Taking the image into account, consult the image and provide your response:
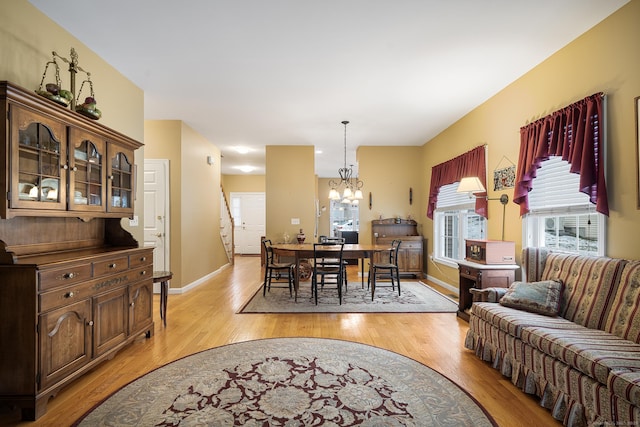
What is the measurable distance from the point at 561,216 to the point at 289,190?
4900 mm

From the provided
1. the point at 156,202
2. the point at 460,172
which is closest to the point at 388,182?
the point at 460,172

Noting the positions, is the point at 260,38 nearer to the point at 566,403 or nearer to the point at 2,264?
the point at 2,264

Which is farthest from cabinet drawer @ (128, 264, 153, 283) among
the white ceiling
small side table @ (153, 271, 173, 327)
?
the white ceiling

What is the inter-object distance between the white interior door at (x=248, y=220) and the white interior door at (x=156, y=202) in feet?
20.5

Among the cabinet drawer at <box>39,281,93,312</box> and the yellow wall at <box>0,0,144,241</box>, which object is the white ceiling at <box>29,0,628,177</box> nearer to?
the yellow wall at <box>0,0,144,241</box>

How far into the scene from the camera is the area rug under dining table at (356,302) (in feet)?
14.0

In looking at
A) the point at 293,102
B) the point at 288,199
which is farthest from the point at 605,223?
the point at 288,199

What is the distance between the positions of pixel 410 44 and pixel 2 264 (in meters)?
3.46

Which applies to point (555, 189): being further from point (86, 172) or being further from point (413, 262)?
point (86, 172)

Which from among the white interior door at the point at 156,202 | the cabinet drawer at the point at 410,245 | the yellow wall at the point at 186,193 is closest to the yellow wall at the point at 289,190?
the yellow wall at the point at 186,193

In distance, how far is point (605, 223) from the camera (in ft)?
8.81

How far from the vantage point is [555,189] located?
3.25 metres

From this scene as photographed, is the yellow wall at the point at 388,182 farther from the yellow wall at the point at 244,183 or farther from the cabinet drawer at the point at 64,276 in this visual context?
the yellow wall at the point at 244,183

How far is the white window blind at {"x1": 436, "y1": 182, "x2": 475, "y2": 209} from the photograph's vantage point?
17.4 feet
